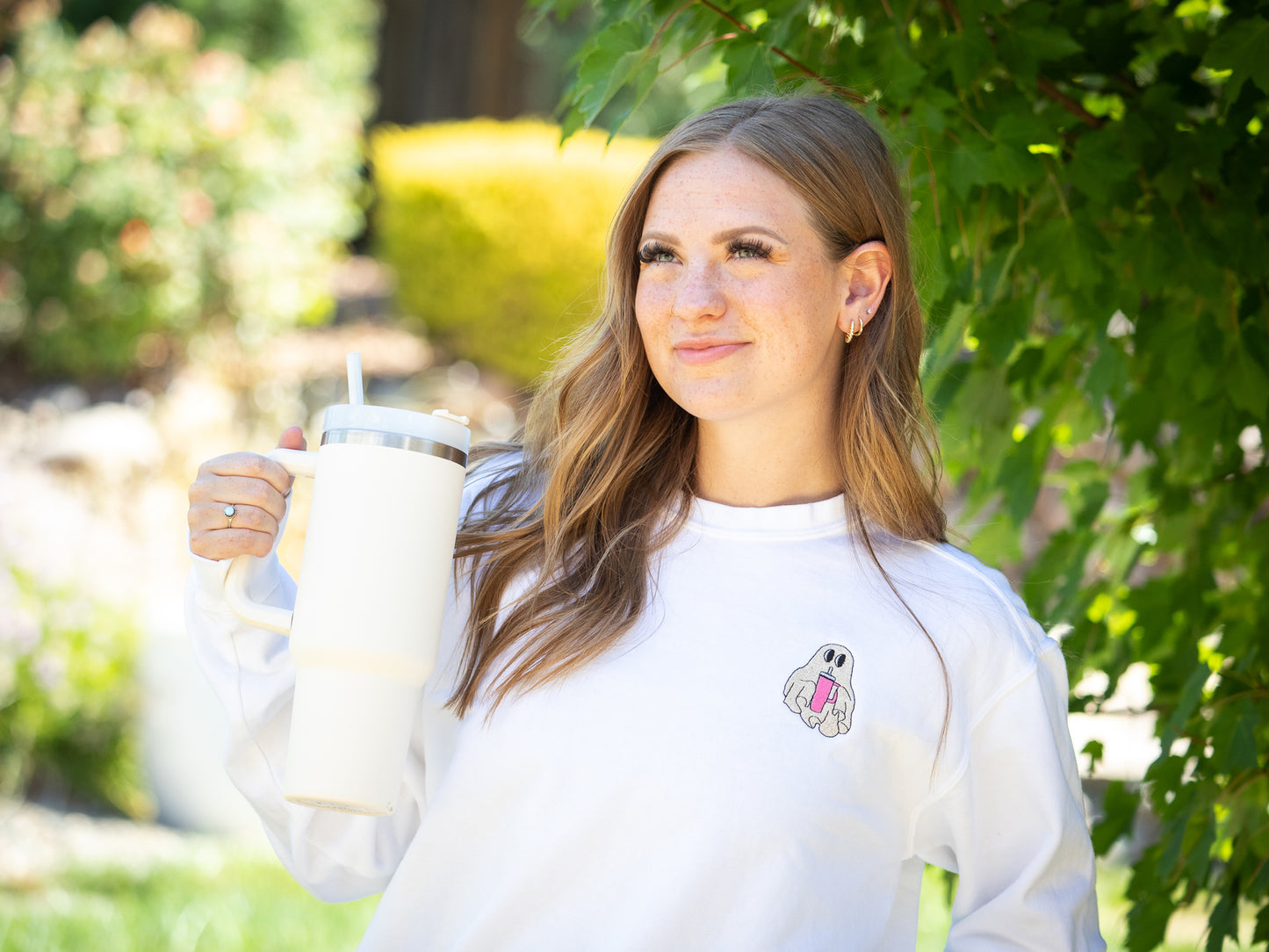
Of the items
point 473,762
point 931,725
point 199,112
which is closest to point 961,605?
point 931,725

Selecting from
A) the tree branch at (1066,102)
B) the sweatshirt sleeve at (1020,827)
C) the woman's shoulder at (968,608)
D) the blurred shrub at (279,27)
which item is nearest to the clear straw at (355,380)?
the woman's shoulder at (968,608)

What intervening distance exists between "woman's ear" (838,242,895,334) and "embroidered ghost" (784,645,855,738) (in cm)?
49

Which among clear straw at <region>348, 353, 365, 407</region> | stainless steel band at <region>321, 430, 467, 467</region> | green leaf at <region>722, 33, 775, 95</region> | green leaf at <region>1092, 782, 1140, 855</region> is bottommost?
green leaf at <region>1092, 782, 1140, 855</region>

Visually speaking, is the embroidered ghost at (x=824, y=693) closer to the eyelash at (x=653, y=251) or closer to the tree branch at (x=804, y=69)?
the eyelash at (x=653, y=251)

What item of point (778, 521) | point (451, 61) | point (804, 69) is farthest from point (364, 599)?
point (451, 61)

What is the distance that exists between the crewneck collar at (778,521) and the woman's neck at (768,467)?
0.03m

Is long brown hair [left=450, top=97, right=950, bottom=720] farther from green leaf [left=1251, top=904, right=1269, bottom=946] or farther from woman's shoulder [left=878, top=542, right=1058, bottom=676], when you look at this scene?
green leaf [left=1251, top=904, right=1269, bottom=946]

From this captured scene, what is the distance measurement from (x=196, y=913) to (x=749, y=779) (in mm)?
3079

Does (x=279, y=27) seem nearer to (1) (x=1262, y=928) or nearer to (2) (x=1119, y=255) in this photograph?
(2) (x=1119, y=255)

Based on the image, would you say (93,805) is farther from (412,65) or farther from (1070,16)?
(412,65)

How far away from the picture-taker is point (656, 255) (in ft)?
5.97

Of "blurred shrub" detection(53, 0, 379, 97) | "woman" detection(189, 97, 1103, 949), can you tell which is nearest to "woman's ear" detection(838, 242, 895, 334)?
"woman" detection(189, 97, 1103, 949)

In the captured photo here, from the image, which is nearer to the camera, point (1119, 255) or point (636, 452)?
point (636, 452)

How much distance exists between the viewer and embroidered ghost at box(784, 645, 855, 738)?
65.1 inches
